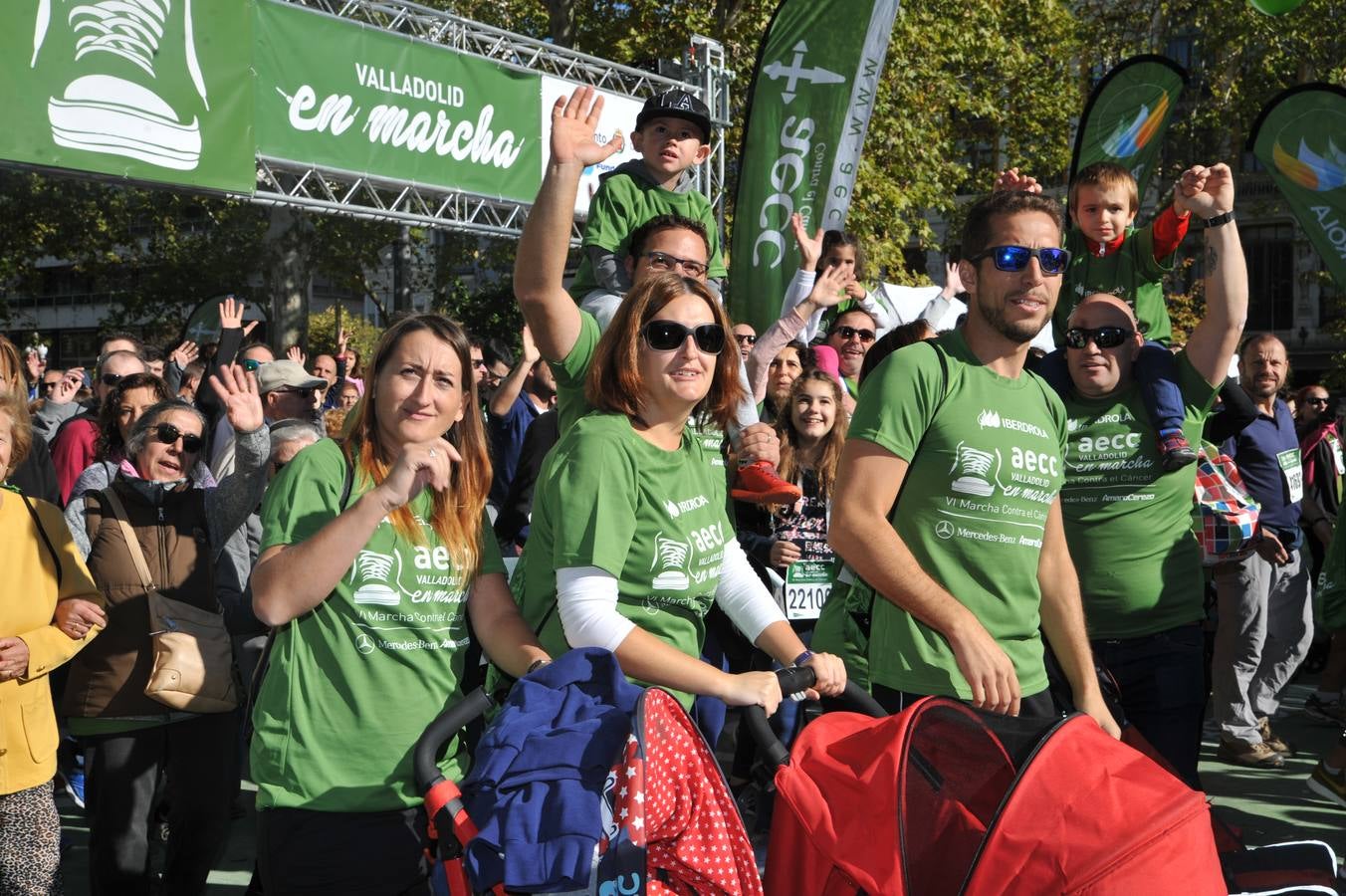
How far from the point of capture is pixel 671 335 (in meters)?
2.98

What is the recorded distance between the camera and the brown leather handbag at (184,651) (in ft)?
14.1

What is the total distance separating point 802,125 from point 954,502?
7101 millimetres

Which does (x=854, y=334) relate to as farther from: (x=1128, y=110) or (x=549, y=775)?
(x=549, y=775)

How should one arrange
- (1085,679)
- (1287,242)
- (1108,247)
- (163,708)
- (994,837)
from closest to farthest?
(994,837) < (1085,679) < (163,708) < (1108,247) < (1287,242)

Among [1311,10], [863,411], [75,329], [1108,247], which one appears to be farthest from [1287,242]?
[75,329]

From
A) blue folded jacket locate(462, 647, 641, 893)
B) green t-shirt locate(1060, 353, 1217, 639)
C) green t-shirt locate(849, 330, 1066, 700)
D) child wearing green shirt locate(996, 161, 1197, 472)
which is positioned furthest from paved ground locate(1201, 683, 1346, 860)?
blue folded jacket locate(462, 647, 641, 893)

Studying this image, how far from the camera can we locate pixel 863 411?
3.38 m

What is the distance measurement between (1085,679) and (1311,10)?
25.9 m

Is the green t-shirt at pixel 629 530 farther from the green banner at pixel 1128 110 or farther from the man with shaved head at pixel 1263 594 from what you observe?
the green banner at pixel 1128 110

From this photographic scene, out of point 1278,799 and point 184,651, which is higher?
point 184,651

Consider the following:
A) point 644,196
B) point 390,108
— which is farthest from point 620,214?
point 390,108

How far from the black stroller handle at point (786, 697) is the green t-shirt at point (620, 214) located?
2.12 metres

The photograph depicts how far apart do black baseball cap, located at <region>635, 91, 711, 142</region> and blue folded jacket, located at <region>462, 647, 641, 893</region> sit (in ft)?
9.10

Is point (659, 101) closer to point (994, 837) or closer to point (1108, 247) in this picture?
point (1108, 247)
